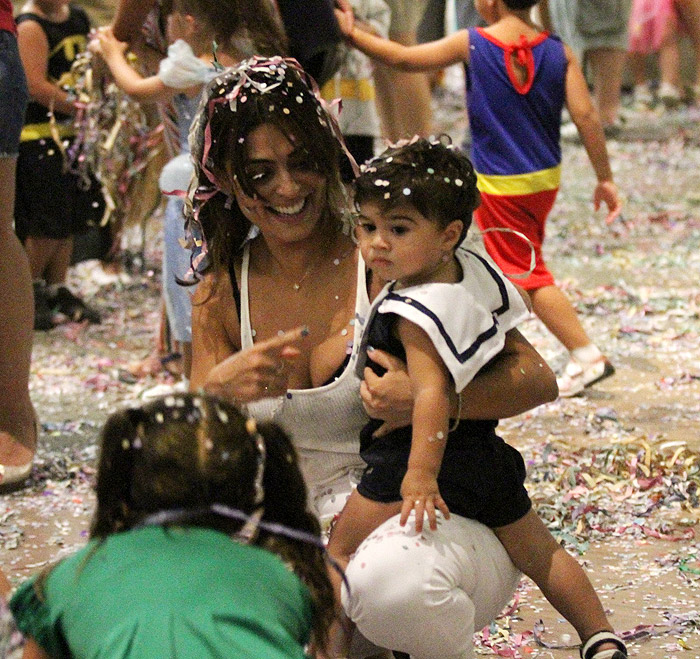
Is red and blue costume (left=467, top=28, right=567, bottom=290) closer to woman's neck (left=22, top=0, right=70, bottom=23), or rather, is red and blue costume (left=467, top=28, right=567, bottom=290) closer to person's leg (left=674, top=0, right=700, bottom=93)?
woman's neck (left=22, top=0, right=70, bottom=23)

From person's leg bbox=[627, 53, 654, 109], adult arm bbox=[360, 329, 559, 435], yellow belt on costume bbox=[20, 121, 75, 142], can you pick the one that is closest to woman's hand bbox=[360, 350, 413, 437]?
adult arm bbox=[360, 329, 559, 435]

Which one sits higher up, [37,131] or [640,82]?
[37,131]

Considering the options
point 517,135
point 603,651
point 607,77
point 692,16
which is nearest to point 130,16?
point 517,135

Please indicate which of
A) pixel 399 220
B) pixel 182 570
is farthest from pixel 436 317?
pixel 182 570

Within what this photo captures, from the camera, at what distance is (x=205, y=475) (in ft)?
5.26

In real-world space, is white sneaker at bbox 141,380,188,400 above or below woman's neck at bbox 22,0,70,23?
below

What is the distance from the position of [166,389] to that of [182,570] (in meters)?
2.75

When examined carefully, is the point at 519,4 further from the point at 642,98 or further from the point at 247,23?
the point at 642,98

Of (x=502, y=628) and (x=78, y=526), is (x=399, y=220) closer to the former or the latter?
→ (x=502, y=628)

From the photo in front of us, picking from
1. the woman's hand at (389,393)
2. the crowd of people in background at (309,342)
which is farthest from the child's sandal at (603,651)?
the woman's hand at (389,393)

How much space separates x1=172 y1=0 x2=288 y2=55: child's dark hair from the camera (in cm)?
A: 338

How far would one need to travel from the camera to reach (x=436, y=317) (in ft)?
6.82

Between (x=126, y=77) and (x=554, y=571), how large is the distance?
2.38 m


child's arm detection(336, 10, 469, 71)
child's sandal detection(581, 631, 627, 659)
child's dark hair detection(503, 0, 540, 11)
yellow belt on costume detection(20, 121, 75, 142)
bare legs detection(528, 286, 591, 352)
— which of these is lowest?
bare legs detection(528, 286, 591, 352)
